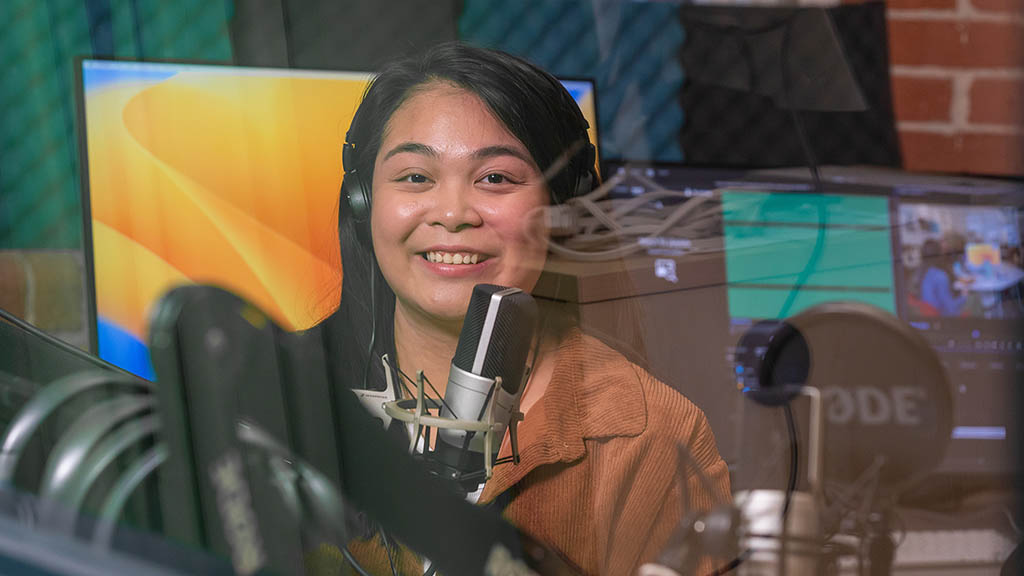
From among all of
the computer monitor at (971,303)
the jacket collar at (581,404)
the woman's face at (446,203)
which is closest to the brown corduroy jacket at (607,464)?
the jacket collar at (581,404)

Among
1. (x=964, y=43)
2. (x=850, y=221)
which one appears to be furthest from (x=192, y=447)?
(x=964, y=43)

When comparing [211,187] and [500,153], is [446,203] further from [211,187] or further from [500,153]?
[211,187]

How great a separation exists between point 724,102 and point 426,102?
27 cm

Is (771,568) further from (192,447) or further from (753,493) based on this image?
(192,447)

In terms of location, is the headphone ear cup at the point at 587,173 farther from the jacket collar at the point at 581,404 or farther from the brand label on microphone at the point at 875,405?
the brand label on microphone at the point at 875,405

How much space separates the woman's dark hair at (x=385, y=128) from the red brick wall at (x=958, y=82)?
288 millimetres

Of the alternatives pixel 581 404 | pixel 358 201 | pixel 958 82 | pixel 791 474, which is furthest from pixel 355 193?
pixel 958 82

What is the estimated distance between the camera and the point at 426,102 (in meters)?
0.60

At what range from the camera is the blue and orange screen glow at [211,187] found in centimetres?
51

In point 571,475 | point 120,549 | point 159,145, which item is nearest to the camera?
point 120,549

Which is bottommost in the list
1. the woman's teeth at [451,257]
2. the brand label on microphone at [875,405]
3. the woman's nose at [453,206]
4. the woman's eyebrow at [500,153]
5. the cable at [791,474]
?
the cable at [791,474]

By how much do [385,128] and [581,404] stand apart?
0.27m

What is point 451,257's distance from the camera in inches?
22.6

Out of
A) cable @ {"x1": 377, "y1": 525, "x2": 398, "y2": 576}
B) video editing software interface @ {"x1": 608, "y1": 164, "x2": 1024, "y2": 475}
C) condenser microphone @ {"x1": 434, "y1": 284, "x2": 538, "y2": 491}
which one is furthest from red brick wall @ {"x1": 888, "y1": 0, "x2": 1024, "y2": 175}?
cable @ {"x1": 377, "y1": 525, "x2": 398, "y2": 576}
